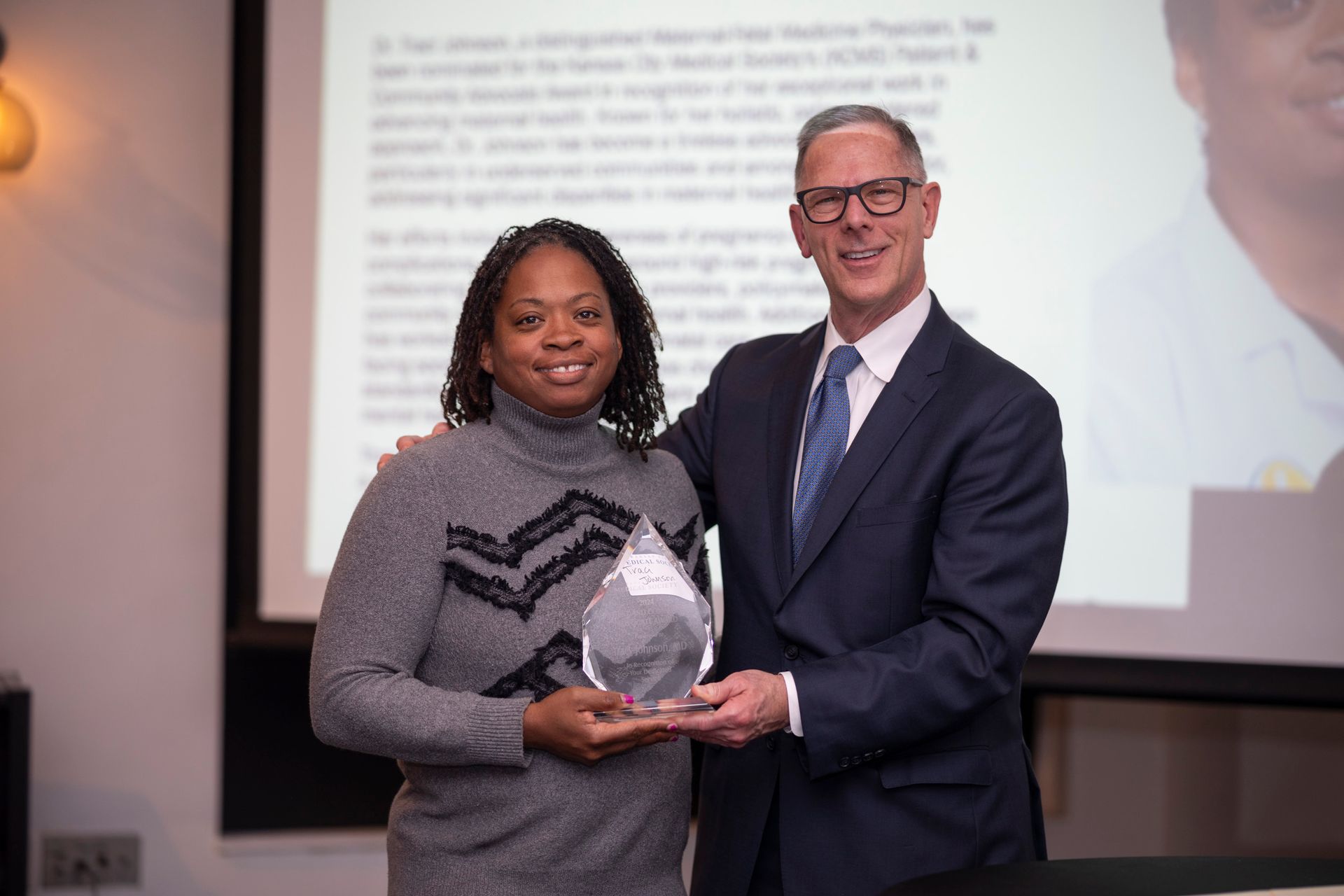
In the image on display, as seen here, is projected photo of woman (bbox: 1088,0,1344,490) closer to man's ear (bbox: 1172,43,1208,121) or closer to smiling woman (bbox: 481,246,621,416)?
man's ear (bbox: 1172,43,1208,121)

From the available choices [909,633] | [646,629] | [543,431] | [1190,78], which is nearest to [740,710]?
[646,629]

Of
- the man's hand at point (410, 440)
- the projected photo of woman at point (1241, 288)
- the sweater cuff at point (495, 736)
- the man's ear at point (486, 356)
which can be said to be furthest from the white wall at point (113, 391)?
the projected photo of woman at point (1241, 288)

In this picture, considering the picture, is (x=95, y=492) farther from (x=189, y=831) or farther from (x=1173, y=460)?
(x=1173, y=460)

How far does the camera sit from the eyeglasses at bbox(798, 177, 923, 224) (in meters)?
1.71

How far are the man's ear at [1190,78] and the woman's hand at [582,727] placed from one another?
7.25 ft

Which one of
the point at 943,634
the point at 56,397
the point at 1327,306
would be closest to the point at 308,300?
the point at 56,397

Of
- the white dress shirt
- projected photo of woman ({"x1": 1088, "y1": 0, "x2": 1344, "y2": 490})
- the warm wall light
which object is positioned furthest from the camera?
the warm wall light

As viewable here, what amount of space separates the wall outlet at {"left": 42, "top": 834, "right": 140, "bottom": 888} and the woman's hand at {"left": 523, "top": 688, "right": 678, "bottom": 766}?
257 cm

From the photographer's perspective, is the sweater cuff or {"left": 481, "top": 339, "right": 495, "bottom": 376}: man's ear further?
{"left": 481, "top": 339, "right": 495, "bottom": 376}: man's ear

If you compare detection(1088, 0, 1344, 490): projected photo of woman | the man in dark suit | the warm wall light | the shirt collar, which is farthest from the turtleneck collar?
the warm wall light

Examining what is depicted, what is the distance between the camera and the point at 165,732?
10.8 ft

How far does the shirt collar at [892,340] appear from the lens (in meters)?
1.75

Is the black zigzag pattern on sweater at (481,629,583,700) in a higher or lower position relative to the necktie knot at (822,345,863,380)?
lower

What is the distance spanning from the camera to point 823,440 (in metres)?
1.73
